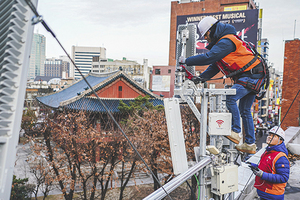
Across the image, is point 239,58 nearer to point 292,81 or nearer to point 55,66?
point 292,81

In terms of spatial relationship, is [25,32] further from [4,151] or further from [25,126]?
[25,126]

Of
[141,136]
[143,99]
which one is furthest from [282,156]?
[143,99]

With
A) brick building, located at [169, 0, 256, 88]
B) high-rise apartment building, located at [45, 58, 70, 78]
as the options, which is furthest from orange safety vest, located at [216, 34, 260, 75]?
high-rise apartment building, located at [45, 58, 70, 78]

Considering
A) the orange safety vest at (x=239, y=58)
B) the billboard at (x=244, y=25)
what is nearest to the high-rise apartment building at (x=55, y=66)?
the billboard at (x=244, y=25)

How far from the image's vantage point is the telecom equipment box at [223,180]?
2.62 meters

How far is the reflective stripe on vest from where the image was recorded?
2.81 meters

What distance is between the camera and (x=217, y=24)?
287cm

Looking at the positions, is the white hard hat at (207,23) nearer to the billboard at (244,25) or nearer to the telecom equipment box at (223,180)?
the telecom equipment box at (223,180)

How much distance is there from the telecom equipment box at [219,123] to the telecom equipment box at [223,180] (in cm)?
40

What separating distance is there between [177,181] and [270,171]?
4.78ft

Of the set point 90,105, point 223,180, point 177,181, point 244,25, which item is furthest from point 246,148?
point 244,25

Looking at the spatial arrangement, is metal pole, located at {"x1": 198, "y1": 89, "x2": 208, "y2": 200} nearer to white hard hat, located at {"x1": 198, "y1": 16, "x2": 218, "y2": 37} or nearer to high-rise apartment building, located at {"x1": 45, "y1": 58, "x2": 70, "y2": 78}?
white hard hat, located at {"x1": 198, "y1": 16, "x2": 218, "y2": 37}

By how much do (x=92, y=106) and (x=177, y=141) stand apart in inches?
544

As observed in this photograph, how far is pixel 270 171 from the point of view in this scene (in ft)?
9.40
